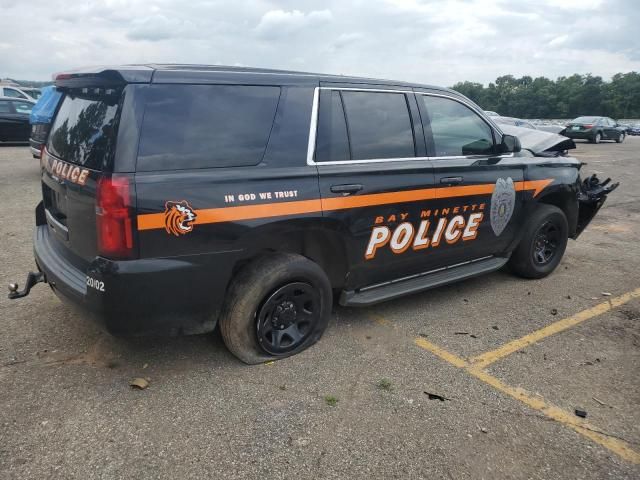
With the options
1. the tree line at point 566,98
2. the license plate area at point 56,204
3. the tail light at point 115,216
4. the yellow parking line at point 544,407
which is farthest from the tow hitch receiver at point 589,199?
the tree line at point 566,98

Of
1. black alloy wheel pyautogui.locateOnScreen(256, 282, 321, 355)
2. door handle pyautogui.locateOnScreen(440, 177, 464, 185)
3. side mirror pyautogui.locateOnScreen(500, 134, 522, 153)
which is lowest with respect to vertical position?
black alloy wheel pyautogui.locateOnScreen(256, 282, 321, 355)

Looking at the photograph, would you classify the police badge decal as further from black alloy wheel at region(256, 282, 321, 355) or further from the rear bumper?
the rear bumper

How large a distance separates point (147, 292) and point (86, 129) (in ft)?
3.35

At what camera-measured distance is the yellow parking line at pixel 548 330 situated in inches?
139

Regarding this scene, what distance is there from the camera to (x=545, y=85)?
7475 cm

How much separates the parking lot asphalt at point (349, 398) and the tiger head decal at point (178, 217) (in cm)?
98

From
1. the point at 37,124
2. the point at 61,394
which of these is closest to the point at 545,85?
the point at 37,124

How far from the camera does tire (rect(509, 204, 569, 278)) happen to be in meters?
4.88

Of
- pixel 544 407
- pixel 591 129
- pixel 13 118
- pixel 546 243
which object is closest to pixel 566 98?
pixel 591 129

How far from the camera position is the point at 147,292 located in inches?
107

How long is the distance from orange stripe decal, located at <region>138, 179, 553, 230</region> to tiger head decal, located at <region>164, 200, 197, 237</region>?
0.03m

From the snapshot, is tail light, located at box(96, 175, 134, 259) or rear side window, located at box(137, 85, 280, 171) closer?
tail light, located at box(96, 175, 134, 259)

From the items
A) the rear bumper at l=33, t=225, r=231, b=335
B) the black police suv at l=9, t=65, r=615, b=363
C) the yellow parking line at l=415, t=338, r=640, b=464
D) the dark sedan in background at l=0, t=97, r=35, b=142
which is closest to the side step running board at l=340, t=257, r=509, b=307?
the black police suv at l=9, t=65, r=615, b=363

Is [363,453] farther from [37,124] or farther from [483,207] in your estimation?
[37,124]
